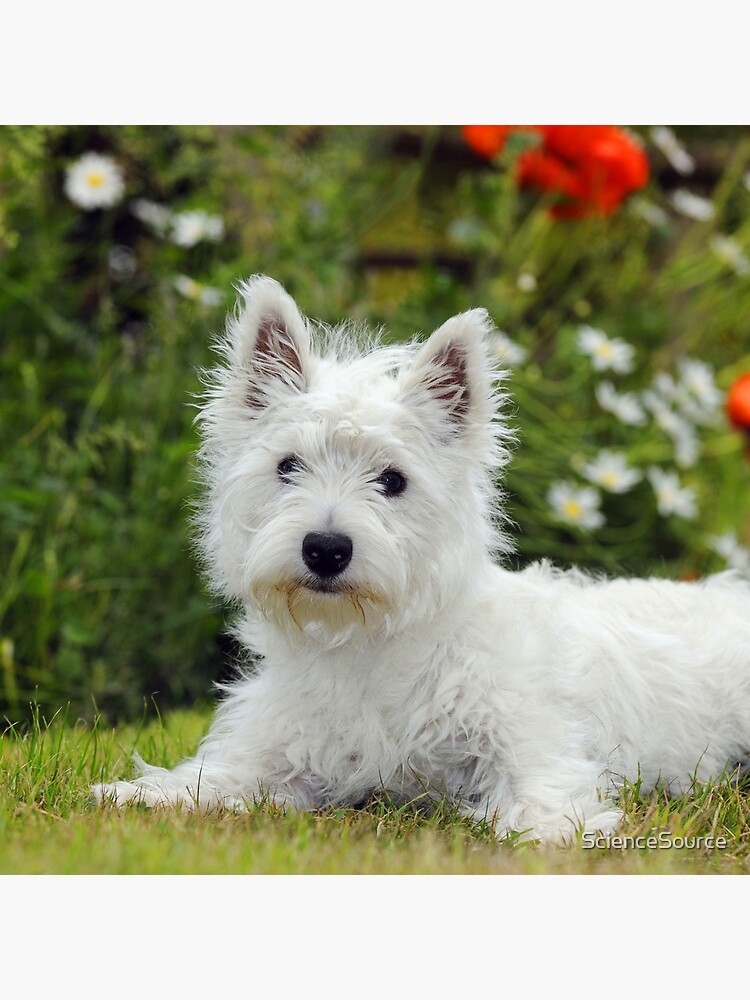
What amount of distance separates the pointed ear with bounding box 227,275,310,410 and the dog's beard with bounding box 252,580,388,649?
2.15ft

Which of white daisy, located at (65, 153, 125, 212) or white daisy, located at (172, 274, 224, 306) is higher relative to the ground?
white daisy, located at (65, 153, 125, 212)

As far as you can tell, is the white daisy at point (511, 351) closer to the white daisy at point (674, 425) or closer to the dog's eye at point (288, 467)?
the white daisy at point (674, 425)

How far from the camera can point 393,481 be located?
349 cm

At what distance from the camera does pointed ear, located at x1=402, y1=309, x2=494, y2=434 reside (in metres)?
3.57

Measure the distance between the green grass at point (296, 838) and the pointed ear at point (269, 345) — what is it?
51.0 inches

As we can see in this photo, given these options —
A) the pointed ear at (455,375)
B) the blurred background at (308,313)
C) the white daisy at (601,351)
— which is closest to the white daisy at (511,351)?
the blurred background at (308,313)

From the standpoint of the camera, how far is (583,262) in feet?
27.0

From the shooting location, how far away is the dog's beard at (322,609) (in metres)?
3.31

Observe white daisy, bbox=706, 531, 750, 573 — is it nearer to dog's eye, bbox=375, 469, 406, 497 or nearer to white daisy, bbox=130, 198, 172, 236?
dog's eye, bbox=375, 469, 406, 497

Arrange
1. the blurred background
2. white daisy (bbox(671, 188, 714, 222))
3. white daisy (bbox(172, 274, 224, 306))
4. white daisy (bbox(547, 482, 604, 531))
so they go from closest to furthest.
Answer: the blurred background → white daisy (bbox(172, 274, 224, 306)) → white daisy (bbox(547, 482, 604, 531)) → white daisy (bbox(671, 188, 714, 222))

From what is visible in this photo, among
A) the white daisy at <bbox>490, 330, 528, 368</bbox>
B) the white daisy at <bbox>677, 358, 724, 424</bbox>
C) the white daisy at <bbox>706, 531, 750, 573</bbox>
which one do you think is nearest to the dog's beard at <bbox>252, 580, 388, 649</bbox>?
the white daisy at <bbox>490, 330, 528, 368</bbox>

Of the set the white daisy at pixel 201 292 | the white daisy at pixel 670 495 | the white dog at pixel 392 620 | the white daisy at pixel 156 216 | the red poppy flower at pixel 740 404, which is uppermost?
the white daisy at pixel 156 216

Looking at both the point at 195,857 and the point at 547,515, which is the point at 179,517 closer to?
the point at 547,515

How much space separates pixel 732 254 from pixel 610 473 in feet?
6.37
